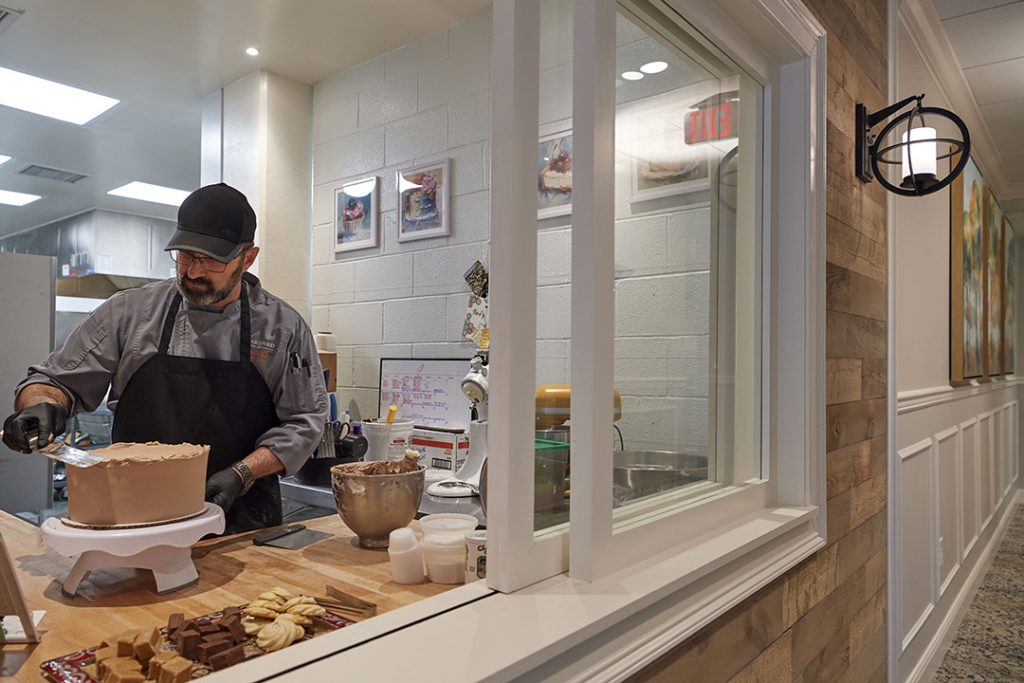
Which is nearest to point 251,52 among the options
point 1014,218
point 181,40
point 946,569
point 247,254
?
point 181,40

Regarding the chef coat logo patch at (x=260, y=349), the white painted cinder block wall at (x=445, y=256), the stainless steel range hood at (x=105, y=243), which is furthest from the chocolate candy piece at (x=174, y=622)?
the stainless steel range hood at (x=105, y=243)

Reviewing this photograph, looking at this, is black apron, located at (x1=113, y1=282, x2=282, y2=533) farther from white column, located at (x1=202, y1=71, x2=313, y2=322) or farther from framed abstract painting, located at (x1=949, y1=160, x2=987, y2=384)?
framed abstract painting, located at (x1=949, y1=160, x2=987, y2=384)

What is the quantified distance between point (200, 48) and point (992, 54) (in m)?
3.71

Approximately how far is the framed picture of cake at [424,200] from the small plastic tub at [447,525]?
2.01m

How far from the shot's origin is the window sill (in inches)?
28.7

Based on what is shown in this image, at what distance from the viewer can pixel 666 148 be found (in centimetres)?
139

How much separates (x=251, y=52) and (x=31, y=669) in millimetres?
3151

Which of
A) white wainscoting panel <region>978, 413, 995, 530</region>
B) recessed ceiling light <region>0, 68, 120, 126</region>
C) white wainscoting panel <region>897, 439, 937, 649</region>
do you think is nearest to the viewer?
white wainscoting panel <region>897, 439, 937, 649</region>

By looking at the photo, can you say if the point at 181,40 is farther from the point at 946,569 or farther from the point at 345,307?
the point at 946,569

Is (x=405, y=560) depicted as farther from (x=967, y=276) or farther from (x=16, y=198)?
(x=16, y=198)

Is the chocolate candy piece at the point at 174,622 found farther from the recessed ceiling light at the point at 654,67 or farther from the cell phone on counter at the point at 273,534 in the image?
the recessed ceiling light at the point at 654,67

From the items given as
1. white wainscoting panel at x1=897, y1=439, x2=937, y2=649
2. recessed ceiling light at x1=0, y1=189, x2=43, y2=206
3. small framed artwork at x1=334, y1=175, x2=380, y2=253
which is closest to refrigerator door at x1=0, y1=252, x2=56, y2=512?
small framed artwork at x1=334, y1=175, x2=380, y2=253

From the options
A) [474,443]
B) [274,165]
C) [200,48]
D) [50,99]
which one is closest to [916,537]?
[474,443]

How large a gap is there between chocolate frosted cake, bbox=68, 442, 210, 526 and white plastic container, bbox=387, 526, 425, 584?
304 mm
